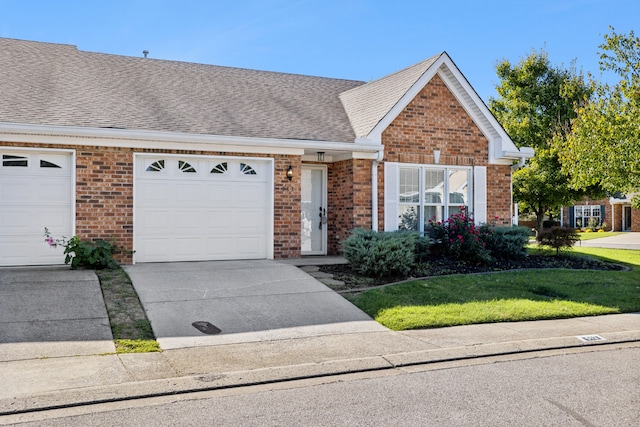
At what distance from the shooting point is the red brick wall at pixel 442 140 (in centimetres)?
1479

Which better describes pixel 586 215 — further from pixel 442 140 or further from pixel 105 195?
pixel 105 195

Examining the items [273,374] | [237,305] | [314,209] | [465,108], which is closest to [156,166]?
[314,209]

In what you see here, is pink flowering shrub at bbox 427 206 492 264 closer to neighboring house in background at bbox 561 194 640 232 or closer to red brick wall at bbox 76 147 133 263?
red brick wall at bbox 76 147 133 263

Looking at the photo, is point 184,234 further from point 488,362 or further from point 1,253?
point 488,362

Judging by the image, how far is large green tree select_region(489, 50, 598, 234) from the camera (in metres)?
25.5

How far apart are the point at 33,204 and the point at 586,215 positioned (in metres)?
44.5

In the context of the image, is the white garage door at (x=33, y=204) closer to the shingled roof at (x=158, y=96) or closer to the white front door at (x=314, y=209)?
the shingled roof at (x=158, y=96)

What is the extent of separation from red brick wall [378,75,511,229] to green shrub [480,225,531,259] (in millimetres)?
1484

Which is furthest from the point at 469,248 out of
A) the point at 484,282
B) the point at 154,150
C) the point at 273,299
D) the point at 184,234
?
the point at 154,150

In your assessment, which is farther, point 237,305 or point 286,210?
point 286,210

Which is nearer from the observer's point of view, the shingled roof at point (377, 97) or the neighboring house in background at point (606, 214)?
the shingled roof at point (377, 97)

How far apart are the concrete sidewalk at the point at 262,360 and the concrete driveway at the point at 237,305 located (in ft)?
1.37

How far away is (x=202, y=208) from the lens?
1313 cm

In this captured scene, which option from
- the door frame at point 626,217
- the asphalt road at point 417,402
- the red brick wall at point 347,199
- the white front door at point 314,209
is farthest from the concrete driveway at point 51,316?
the door frame at point 626,217
